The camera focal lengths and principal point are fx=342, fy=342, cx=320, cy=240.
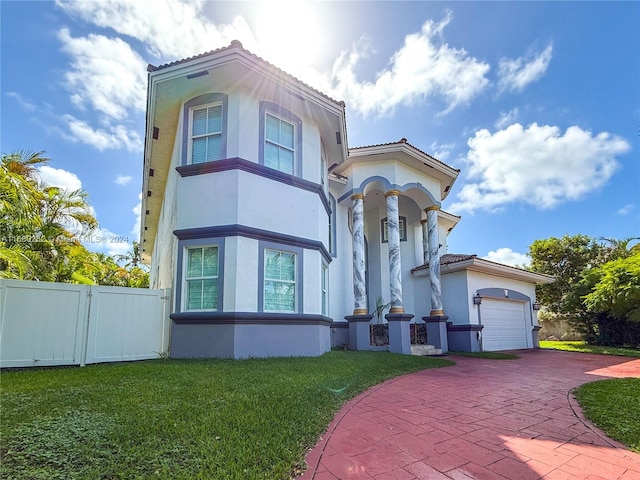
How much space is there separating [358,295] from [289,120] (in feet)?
22.1

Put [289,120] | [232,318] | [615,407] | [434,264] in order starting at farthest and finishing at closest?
[434,264]
[289,120]
[232,318]
[615,407]

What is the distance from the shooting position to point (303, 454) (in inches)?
122

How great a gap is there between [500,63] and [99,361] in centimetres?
1464

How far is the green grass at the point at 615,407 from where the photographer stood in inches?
→ 153

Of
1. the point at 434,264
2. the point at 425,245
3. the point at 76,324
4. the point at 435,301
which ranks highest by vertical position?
the point at 425,245

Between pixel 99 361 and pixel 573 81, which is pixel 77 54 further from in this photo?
pixel 573 81

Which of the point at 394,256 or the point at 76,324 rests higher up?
the point at 394,256

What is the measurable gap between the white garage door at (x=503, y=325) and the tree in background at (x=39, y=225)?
15300mm

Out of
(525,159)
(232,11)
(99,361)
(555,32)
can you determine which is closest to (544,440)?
(99,361)

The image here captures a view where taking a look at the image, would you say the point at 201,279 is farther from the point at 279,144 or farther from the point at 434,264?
the point at 434,264

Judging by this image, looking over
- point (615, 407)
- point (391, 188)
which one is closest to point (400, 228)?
point (391, 188)

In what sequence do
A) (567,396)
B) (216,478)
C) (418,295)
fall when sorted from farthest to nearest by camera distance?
(418,295) < (567,396) < (216,478)

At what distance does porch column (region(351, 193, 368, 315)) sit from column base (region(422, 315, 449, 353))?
264 cm

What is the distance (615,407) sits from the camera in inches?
195
